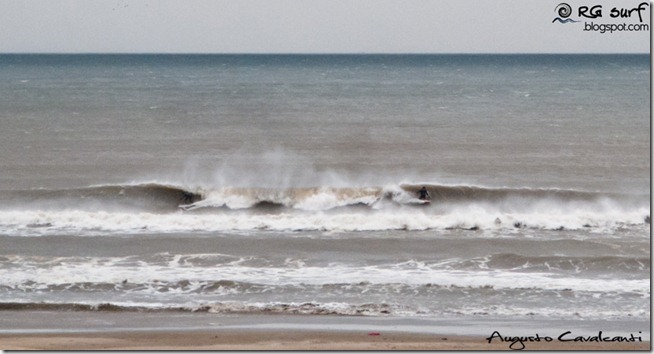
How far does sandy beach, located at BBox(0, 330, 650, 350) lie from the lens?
31.8 feet

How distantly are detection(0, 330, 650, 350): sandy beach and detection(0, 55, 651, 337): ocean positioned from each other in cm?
84

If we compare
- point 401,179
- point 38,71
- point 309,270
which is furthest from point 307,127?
point 38,71

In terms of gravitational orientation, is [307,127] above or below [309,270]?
above

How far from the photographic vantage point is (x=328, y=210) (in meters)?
17.4

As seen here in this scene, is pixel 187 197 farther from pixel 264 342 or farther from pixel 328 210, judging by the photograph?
pixel 264 342

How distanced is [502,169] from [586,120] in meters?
9.88

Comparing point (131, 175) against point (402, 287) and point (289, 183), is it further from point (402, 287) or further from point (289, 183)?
point (402, 287)

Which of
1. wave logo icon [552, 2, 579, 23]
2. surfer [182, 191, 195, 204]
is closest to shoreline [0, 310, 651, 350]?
wave logo icon [552, 2, 579, 23]

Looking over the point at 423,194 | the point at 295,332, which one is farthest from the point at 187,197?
the point at 295,332

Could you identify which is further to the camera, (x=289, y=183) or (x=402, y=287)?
(x=289, y=183)

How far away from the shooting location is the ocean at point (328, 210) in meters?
11.9

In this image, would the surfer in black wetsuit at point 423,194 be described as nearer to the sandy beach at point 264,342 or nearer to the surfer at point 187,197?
the surfer at point 187,197

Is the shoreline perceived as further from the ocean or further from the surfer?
the surfer

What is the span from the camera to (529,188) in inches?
757
